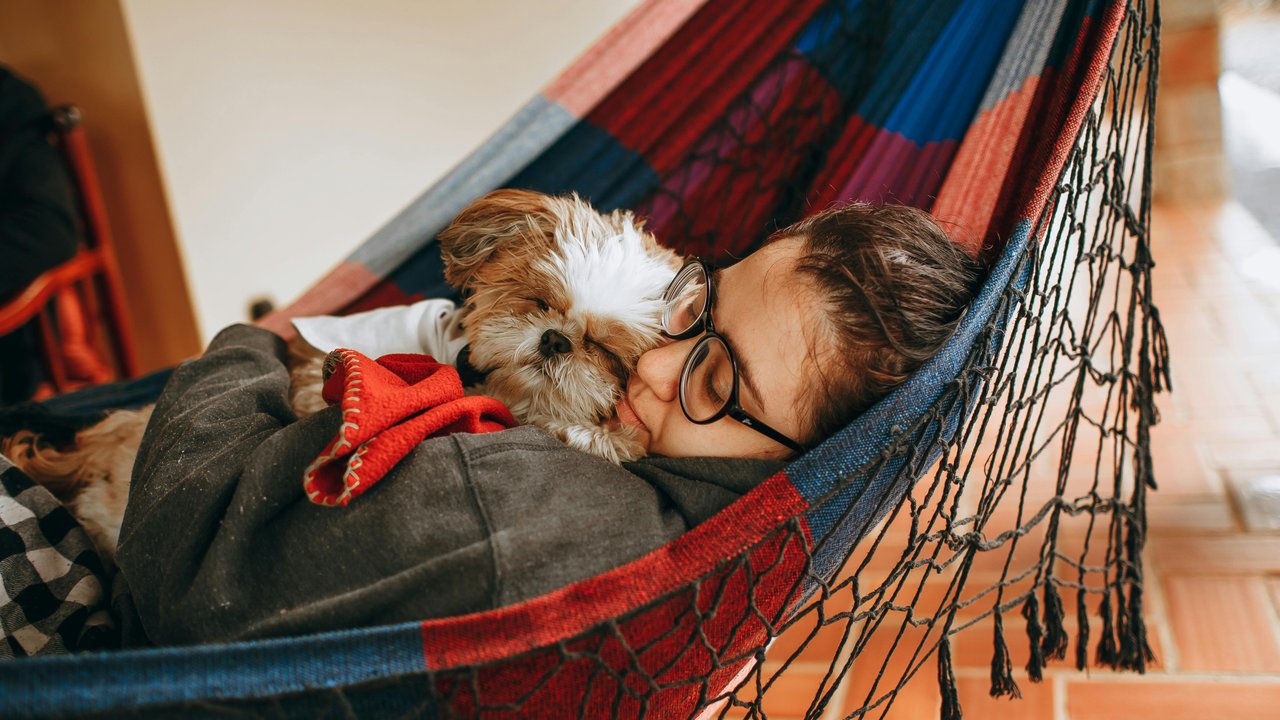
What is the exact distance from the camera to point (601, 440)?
964mm

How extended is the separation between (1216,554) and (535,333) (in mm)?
1447

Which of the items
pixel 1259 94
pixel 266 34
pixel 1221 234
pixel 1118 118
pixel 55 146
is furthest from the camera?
pixel 1259 94

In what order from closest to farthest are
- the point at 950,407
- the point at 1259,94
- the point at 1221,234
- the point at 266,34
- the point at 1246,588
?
the point at 950,407 → the point at 1246,588 → the point at 266,34 → the point at 1221,234 → the point at 1259,94

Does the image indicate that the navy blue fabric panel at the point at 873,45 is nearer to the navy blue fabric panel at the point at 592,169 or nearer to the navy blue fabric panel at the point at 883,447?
the navy blue fabric panel at the point at 592,169

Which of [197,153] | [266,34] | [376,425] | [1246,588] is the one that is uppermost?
[266,34]

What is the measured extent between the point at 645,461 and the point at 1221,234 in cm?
384

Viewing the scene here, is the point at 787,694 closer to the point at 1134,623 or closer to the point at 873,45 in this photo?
the point at 1134,623

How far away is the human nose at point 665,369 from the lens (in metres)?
0.95

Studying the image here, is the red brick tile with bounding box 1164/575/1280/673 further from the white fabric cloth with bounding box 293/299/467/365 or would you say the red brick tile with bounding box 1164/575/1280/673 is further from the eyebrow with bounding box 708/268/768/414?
the white fabric cloth with bounding box 293/299/467/365

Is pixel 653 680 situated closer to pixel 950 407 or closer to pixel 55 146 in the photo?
pixel 950 407

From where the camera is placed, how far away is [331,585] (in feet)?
2.40

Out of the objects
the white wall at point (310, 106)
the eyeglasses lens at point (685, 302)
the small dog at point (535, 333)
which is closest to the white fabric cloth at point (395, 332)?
the small dog at point (535, 333)

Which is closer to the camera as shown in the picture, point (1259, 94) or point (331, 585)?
point (331, 585)

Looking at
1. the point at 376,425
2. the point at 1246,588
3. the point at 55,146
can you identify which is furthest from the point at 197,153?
the point at 1246,588
